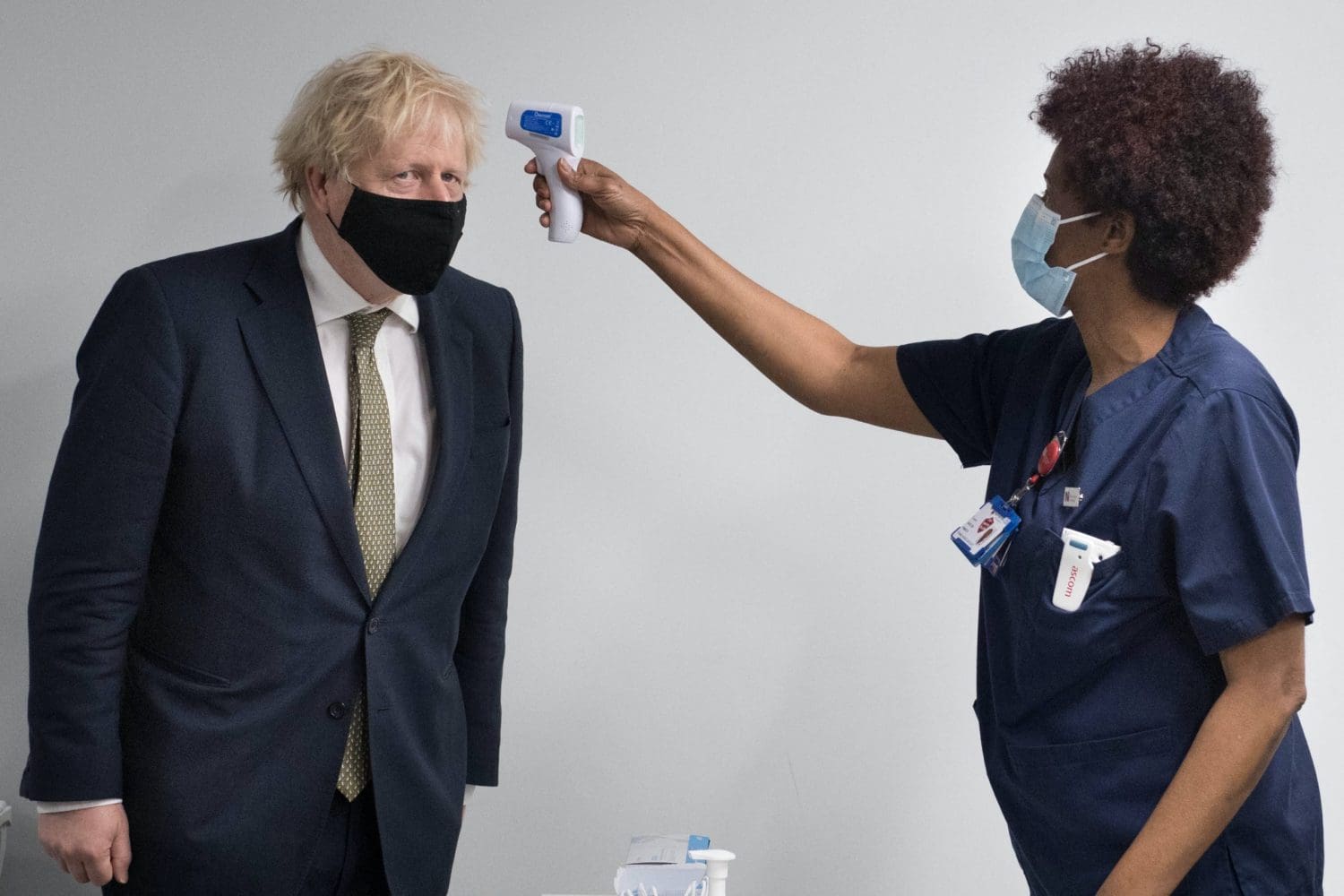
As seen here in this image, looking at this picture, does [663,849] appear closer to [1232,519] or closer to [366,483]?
[366,483]

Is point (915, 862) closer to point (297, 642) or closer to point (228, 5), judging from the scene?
point (297, 642)

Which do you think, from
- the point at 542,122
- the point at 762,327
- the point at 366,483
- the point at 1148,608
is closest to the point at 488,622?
the point at 366,483

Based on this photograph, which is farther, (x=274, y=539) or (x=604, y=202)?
(x=604, y=202)

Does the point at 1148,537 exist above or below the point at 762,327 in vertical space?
below

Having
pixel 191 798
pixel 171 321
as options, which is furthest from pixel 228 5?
pixel 191 798

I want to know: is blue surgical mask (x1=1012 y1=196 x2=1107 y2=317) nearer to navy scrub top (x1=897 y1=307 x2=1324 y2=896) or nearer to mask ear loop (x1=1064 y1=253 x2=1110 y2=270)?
mask ear loop (x1=1064 y1=253 x2=1110 y2=270)

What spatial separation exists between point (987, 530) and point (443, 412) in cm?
68

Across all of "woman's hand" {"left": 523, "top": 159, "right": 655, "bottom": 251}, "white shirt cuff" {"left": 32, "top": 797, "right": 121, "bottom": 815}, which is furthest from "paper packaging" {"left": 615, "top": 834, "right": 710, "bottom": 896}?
"woman's hand" {"left": 523, "top": 159, "right": 655, "bottom": 251}

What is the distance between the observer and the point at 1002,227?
2.26 meters

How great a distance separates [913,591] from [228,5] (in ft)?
5.09

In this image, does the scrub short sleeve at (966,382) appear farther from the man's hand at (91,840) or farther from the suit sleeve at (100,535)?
the man's hand at (91,840)

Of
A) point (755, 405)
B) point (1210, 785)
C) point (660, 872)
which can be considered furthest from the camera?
point (755, 405)

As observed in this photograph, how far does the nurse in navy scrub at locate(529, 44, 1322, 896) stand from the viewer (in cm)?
134

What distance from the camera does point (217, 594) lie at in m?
1.44
